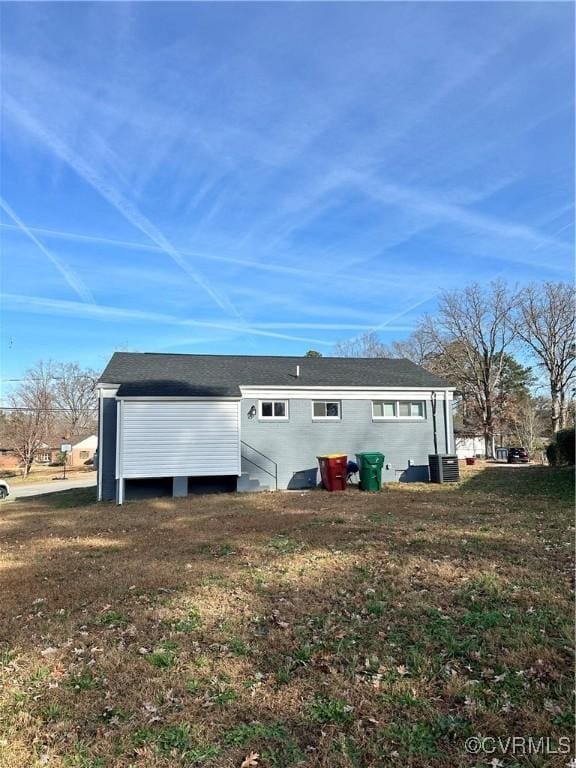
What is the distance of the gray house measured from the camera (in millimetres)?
14523

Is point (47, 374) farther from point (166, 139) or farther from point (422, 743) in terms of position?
point (422, 743)

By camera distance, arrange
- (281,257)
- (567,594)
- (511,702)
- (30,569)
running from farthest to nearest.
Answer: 1. (281,257)
2. (30,569)
3. (567,594)
4. (511,702)

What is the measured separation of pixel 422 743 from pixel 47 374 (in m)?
52.5

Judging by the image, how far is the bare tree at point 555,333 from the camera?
3656 cm

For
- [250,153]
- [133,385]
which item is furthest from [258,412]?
[250,153]

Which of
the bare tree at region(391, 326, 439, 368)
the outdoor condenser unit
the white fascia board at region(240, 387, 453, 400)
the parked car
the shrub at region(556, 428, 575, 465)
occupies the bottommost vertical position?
the parked car

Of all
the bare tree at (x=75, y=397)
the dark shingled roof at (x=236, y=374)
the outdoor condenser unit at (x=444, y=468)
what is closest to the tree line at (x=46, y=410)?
the bare tree at (x=75, y=397)

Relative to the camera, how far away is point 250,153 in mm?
14719

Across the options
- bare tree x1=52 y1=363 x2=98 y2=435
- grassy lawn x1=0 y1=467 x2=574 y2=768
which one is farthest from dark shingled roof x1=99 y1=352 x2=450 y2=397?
bare tree x1=52 y1=363 x2=98 y2=435

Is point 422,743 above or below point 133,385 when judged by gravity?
below

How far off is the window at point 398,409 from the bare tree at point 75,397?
1730 inches

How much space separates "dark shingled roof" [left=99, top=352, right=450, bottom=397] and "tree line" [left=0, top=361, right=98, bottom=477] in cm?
2523

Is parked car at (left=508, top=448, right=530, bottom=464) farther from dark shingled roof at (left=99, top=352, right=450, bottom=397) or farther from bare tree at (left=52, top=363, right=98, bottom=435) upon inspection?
bare tree at (left=52, top=363, right=98, bottom=435)

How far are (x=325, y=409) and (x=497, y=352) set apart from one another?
27.4 metres
